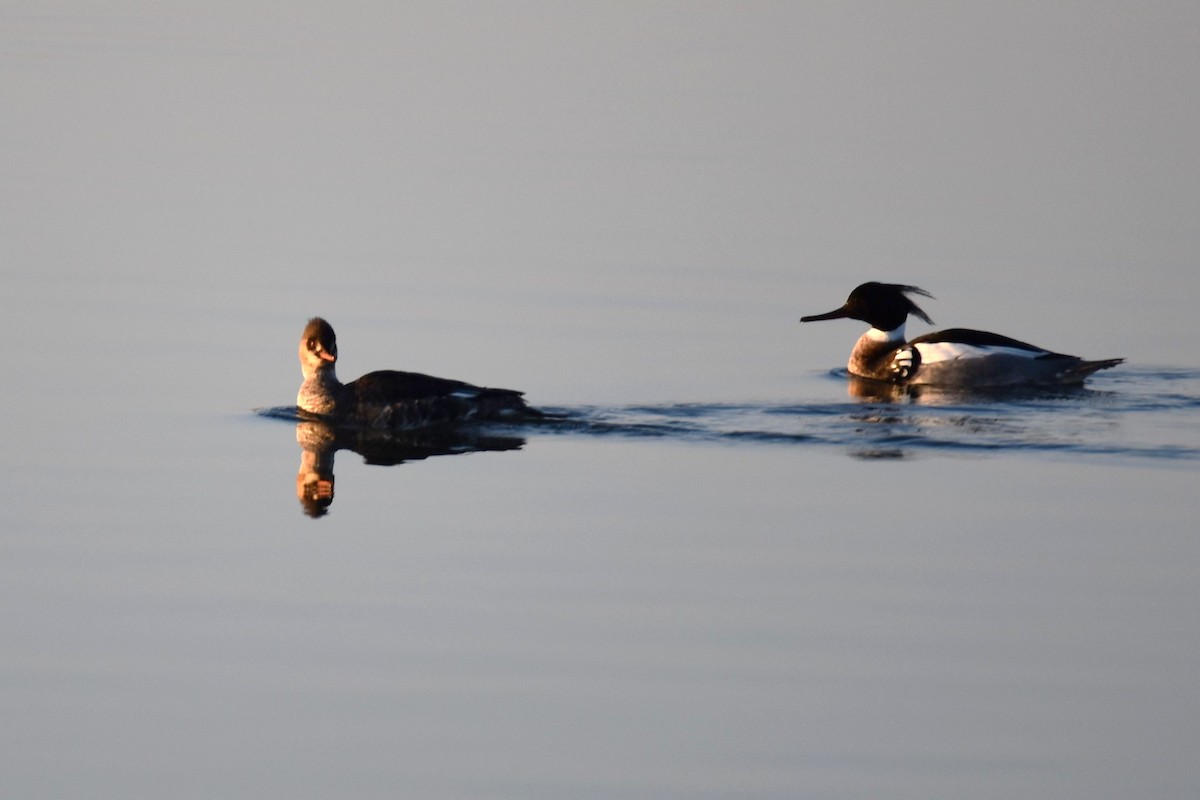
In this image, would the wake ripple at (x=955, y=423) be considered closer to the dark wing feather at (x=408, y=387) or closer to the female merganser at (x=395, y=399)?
the female merganser at (x=395, y=399)

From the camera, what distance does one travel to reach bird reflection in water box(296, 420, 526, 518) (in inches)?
529

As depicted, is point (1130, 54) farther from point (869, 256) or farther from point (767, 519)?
point (767, 519)

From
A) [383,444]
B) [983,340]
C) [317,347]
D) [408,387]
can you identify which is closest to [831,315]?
[983,340]

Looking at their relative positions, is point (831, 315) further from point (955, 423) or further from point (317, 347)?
point (317, 347)

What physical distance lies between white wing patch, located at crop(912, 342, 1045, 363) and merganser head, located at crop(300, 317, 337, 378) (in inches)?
208

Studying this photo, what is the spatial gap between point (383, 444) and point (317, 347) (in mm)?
1117

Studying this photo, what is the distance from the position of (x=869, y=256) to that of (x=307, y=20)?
2004cm

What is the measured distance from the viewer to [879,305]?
1836cm

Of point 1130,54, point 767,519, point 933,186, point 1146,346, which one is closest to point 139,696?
point 767,519

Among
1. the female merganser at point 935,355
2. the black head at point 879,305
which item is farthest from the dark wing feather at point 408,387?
the black head at point 879,305

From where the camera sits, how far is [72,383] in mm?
14891

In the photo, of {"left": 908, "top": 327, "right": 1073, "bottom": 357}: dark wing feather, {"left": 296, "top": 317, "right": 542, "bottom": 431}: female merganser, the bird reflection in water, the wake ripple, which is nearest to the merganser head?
{"left": 296, "top": 317, "right": 542, "bottom": 431}: female merganser

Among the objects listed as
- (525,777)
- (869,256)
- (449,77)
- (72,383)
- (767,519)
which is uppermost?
(449,77)

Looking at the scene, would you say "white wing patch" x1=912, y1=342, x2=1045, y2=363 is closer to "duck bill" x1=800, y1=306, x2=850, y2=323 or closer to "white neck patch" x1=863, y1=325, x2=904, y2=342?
"white neck patch" x1=863, y1=325, x2=904, y2=342
